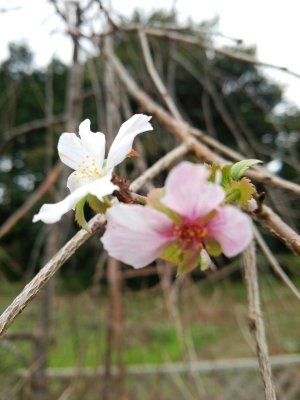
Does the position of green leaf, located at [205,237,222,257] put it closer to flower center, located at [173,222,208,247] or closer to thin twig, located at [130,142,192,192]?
flower center, located at [173,222,208,247]

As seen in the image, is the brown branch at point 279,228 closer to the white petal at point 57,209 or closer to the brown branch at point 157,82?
the white petal at point 57,209

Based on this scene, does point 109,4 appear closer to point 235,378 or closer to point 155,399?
point 155,399

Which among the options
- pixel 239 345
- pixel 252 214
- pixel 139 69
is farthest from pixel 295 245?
pixel 239 345

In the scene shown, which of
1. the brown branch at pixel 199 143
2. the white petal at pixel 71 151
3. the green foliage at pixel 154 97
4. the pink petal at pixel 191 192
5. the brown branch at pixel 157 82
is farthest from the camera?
the green foliage at pixel 154 97

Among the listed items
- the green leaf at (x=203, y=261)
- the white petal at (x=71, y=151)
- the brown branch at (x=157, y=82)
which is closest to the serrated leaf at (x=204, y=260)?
the green leaf at (x=203, y=261)

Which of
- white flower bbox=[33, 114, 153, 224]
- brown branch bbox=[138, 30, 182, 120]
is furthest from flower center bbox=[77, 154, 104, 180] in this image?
brown branch bbox=[138, 30, 182, 120]

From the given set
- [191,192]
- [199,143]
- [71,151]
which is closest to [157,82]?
[199,143]

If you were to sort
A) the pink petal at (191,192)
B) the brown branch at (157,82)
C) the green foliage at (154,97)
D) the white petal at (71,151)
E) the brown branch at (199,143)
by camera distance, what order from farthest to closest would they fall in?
the green foliage at (154,97) < the brown branch at (157,82) < the brown branch at (199,143) < the white petal at (71,151) < the pink petal at (191,192)
